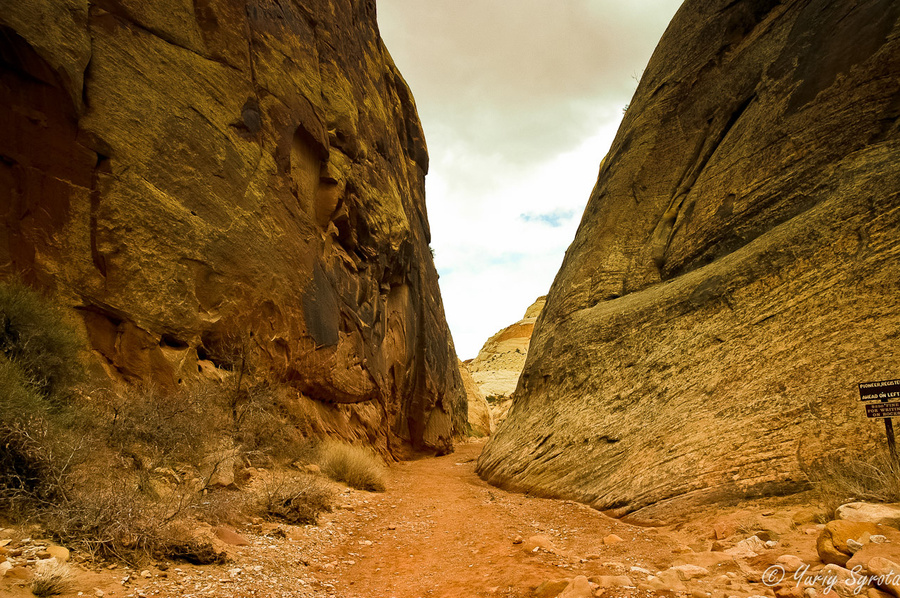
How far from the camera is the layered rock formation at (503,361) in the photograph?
44.0 m

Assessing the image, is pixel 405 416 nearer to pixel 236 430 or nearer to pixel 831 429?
pixel 236 430

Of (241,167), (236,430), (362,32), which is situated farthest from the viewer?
(362,32)

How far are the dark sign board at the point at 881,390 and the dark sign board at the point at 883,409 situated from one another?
65 millimetres

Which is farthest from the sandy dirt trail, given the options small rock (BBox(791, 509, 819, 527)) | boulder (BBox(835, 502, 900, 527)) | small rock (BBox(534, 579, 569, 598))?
boulder (BBox(835, 502, 900, 527))

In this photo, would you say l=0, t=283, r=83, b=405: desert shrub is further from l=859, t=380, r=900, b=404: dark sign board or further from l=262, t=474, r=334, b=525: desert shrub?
l=859, t=380, r=900, b=404: dark sign board

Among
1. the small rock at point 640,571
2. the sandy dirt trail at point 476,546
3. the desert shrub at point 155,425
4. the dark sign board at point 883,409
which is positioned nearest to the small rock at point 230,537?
the sandy dirt trail at point 476,546

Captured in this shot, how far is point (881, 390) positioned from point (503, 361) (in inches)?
2058

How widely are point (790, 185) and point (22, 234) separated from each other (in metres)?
12.8

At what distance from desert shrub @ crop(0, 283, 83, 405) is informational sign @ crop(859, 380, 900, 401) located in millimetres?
9246

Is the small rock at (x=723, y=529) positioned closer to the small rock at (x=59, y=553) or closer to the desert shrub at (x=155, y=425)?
the small rock at (x=59, y=553)

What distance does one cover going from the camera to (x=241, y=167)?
37.1 ft

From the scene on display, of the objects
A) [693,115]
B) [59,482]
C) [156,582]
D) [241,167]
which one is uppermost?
[693,115]

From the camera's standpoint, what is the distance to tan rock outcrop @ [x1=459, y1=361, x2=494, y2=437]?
3384 centimetres

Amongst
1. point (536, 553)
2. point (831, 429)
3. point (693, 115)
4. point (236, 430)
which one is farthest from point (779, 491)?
point (693, 115)
